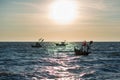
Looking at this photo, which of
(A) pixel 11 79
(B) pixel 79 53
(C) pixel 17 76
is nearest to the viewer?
(A) pixel 11 79

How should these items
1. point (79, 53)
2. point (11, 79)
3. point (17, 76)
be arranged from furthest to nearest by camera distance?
point (79, 53) → point (17, 76) → point (11, 79)

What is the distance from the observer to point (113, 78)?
44.8 meters

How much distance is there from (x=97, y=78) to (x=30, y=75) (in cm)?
932

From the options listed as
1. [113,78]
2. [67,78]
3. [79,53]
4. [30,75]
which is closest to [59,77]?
[67,78]

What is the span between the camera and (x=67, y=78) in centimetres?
4544

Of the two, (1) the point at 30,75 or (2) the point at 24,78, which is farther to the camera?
(1) the point at 30,75

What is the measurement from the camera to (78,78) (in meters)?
45.3

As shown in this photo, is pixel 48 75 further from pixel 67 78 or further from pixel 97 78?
pixel 97 78

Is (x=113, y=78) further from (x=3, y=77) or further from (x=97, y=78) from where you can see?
(x=3, y=77)

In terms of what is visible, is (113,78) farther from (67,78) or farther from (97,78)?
(67,78)

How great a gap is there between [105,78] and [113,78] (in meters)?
1.04

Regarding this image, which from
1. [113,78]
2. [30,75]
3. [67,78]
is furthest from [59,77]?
[113,78]

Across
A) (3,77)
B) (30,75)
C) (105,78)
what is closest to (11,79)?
(3,77)

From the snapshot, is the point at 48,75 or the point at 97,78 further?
the point at 48,75
